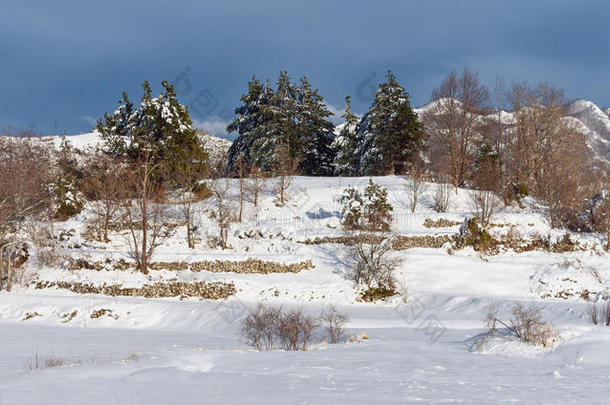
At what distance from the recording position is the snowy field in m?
5.58

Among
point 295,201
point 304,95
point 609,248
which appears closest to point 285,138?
point 304,95

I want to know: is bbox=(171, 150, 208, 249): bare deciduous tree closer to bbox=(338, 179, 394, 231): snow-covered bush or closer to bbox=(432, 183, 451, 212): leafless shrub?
bbox=(338, 179, 394, 231): snow-covered bush

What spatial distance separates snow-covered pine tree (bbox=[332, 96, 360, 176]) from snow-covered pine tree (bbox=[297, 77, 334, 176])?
5.65 ft

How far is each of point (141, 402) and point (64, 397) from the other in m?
0.92

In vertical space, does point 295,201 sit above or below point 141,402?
above

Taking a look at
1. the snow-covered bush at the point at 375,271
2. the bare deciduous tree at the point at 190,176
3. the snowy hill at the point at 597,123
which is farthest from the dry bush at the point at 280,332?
the snowy hill at the point at 597,123

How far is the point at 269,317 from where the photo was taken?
12.5 metres

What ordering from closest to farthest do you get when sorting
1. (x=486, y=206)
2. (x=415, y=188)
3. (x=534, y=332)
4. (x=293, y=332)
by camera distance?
1. (x=534, y=332)
2. (x=293, y=332)
3. (x=486, y=206)
4. (x=415, y=188)

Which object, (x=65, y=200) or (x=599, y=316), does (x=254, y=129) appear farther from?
(x=599, y=316)

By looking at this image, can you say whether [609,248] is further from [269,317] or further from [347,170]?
[347,170]

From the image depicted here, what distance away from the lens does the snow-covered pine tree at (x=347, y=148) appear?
47375 millimetres

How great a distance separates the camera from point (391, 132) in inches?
1666

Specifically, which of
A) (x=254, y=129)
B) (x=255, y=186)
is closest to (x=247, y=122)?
(x=254, y=129)

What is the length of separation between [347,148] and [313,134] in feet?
14.9
